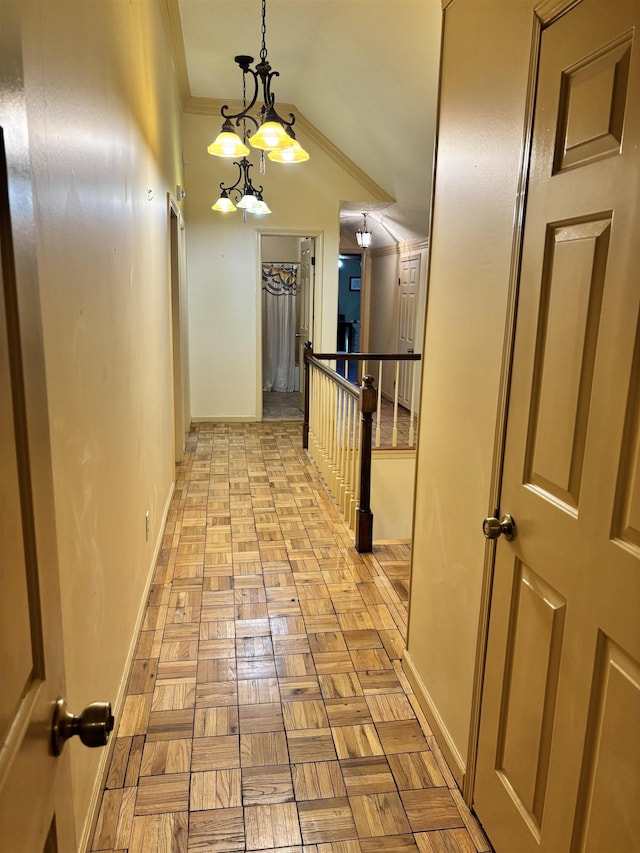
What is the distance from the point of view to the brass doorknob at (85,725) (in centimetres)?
73

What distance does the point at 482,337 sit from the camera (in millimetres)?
1619

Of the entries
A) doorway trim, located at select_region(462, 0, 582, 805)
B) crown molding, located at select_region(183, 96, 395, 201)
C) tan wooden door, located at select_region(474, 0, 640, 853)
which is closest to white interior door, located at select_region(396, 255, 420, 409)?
crown molding, located at select_region(183, 96, 395, 201)

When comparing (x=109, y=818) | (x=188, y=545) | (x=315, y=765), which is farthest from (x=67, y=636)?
(x=188, y=545)

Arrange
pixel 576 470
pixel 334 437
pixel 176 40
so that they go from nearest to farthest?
1. pixel 576 470
2. pixel 334 437
3. pixel 176 40

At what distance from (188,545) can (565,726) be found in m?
2.53

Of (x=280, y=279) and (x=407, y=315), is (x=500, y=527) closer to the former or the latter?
(x=407, y=315)

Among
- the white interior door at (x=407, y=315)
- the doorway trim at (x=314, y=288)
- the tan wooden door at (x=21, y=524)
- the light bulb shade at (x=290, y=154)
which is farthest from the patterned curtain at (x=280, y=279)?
the tan wooden door at (x=21, y=524)

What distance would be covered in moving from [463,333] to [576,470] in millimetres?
689

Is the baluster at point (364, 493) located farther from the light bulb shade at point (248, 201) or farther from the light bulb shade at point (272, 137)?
the light bulb shade at point (248, 201)

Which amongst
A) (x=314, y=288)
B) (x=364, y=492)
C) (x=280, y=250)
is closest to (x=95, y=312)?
(x=364, y=492)

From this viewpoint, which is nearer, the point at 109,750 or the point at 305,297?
the point at 109,750

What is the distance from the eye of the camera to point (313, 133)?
6.12 meters

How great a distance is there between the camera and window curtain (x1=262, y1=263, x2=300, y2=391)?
8.28m

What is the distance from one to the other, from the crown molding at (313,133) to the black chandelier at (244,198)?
1.83 ft
